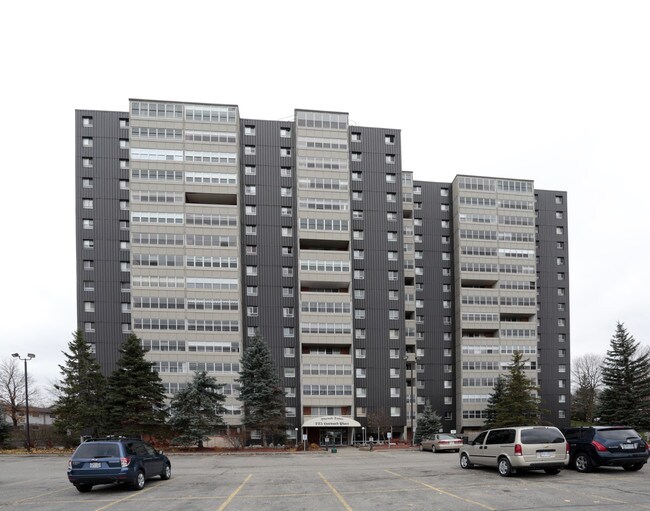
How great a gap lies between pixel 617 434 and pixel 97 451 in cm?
1680

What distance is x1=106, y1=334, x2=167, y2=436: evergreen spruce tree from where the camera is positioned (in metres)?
45.7

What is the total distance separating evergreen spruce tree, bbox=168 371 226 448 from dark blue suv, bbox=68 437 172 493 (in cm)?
2998

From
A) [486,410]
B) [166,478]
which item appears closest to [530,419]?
[486,410]

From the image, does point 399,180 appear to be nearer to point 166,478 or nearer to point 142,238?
point 142,238

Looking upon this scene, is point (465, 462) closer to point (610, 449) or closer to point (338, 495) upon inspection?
point (610, 449)

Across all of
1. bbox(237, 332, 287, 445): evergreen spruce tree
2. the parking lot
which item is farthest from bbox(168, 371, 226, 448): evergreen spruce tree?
the parking lot

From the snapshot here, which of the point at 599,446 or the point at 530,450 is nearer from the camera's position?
the point at 530,450

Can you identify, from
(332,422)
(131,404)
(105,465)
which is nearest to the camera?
(105,465)

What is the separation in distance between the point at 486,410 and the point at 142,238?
49.1m

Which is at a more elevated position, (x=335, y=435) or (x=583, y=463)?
(x=583, y=463)

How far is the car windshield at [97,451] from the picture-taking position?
15977mm

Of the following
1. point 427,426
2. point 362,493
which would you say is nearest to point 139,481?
point 362,493

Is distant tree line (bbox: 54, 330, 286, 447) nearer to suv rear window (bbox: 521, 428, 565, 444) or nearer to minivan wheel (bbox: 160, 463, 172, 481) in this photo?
minivan wheel (bbox: 160, 463, 172, 481)

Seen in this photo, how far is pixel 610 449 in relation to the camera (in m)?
17.6
